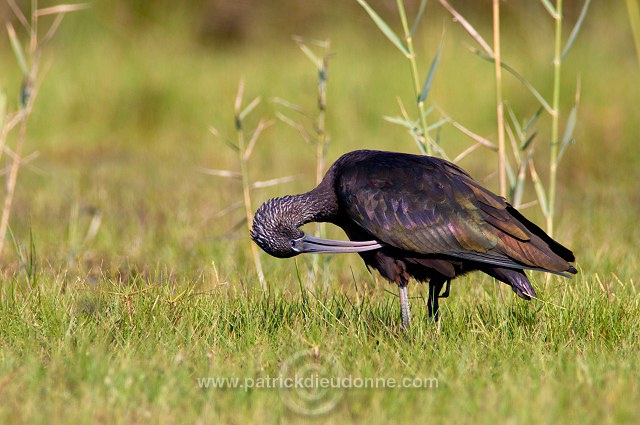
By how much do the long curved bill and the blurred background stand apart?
1404mm

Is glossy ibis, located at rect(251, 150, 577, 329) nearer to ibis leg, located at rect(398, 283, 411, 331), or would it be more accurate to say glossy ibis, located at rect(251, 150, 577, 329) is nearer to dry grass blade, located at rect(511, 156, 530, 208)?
ibis leg, located at rect(398, 283, 411, 331)

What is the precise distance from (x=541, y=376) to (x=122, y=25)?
9.29m

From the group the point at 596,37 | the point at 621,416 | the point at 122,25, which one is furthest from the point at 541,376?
the point at 122,25

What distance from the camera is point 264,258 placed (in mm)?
5891

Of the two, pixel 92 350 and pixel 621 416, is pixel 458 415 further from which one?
pixel 92 350

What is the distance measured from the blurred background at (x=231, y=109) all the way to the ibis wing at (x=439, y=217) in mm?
1580

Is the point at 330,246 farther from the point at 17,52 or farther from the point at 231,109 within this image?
the point at 231,109

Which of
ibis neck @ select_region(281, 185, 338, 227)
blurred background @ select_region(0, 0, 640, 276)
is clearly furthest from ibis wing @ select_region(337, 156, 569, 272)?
blurred background @ select_region(0, 0, 640, 276)

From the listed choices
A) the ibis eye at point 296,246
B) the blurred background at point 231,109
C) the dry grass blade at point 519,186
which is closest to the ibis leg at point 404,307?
the ibis eye at point 296,246

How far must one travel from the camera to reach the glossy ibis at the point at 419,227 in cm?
415

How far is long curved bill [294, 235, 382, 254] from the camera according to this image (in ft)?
13.9

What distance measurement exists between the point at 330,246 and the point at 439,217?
19.2 inches

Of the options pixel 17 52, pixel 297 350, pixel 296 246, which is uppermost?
pixel 17 52

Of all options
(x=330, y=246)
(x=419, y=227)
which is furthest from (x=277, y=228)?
(x=419, y=227)
